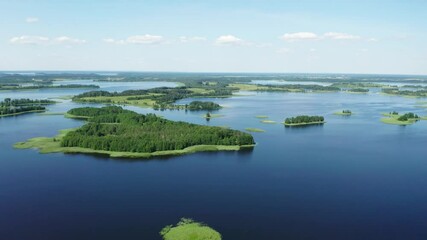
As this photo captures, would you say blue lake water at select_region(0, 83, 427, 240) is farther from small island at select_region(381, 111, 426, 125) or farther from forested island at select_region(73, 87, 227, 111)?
forested island at select_region(73, 87, 227, 111)

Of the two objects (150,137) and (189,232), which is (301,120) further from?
(189,232)

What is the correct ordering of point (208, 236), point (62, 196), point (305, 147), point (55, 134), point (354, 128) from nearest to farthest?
point (208, 236), point (62, 196), point (305, 147), point (55, 134), point (354, 128)

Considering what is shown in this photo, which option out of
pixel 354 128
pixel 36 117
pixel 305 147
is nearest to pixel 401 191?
pixel 305 147

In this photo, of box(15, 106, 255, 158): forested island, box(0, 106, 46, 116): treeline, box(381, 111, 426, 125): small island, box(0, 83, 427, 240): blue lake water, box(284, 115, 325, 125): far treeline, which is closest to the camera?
box(0, 83, 427, 240): blue lake water

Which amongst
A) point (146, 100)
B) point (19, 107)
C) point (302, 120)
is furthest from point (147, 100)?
point (302, 120)

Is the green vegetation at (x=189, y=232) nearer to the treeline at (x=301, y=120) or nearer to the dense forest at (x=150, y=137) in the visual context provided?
the dense forest at (x=150, y=137)

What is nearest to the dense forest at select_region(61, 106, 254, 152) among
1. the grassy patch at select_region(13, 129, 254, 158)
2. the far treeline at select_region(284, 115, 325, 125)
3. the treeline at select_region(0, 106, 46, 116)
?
the grassy patch at select_region(13, 129, 254, 158)

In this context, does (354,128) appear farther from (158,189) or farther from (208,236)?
(208,236)
